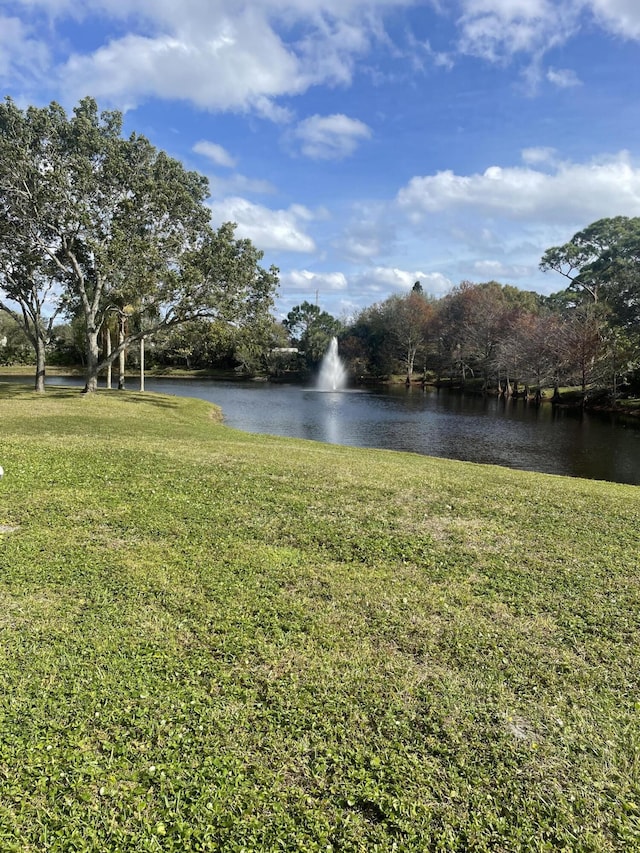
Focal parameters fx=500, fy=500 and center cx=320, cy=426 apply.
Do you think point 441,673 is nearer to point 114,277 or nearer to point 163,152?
point 114,277

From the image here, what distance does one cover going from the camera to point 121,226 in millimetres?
26453

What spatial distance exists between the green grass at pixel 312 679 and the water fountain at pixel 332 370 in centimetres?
6683

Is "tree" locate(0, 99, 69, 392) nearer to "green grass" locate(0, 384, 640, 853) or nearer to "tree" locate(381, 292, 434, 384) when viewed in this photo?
"green grass" locate(0, 384, 640, 853)

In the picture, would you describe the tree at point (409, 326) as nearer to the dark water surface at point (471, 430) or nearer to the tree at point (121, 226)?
the dark water surface at point (471, 430)

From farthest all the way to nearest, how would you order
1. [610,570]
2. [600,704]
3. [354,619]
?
1. [610,570]
2. [354,619]
3. [600,704]

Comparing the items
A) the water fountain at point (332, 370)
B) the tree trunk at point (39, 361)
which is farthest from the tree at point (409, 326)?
the tree trunk at point (39, 361)

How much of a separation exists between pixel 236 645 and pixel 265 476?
5.88 metres

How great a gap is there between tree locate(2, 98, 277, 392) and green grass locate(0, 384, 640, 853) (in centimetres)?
2065

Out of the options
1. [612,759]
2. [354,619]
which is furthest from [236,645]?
[612,759]

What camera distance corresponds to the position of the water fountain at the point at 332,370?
248 feet

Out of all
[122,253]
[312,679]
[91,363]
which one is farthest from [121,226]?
[312,679]

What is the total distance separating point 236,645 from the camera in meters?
4.40

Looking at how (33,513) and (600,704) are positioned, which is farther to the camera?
(33,513)

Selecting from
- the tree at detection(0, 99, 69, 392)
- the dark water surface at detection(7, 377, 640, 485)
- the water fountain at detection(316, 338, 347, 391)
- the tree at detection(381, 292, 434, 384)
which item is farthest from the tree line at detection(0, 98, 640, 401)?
the water fountain at detection(316, 338, 347, 391)
